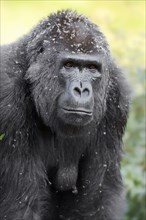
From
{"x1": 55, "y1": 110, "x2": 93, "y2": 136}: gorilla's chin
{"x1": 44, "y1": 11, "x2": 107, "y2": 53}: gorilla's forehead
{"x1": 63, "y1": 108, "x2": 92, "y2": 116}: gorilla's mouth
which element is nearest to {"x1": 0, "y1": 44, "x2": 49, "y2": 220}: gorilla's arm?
{"x1": 55, "y1": 110, "x2": 93, "y2": 136}: gorilla's chin

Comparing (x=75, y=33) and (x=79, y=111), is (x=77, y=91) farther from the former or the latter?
(x=75, y=33)

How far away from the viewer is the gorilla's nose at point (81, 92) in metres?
7.23

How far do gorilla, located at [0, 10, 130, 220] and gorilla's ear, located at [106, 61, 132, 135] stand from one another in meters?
0.01

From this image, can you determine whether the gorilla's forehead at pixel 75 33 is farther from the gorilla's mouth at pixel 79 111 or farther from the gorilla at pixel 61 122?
the gorilla's mouth at pixel 79 111

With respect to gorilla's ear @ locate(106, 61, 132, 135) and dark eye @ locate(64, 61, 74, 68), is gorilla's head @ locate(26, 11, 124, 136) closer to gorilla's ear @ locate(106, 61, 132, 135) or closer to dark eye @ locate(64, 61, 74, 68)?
dark eye @ locate(64, 61, 74, 68)

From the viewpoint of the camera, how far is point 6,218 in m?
7.32

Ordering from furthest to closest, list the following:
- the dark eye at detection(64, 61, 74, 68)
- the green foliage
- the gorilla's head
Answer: the green foliage → the dark eye at detection(64, 61, 74, 68) → the gorilla's head

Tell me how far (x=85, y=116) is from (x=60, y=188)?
100cm

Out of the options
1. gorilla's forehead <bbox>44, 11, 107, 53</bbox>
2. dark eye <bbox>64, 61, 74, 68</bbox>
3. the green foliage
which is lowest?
the green foliage

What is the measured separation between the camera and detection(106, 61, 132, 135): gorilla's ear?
793 centimetres

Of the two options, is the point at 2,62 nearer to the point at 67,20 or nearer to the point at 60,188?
the point at 67,20

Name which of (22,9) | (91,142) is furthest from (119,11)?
(91,142)

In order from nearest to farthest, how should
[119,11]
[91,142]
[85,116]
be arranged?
[85,116]
[91,142]
[119,11]

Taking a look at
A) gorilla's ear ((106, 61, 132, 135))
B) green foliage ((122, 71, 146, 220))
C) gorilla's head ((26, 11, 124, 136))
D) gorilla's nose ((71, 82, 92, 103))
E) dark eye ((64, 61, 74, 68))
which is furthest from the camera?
green foliage ((122, 71, 146, 220))
